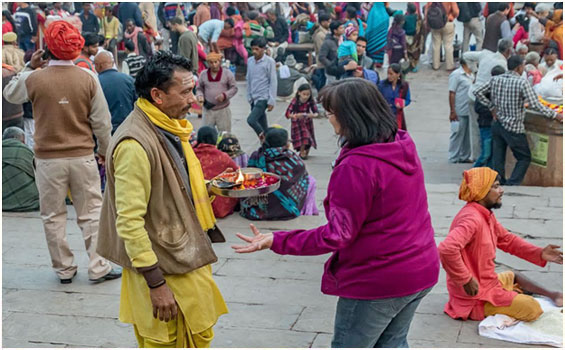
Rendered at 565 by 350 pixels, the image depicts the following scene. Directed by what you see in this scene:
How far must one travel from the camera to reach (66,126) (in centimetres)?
545

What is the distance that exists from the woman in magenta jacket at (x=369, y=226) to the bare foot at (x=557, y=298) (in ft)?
7.61

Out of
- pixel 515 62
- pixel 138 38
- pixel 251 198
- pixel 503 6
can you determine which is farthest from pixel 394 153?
pixel 503 6

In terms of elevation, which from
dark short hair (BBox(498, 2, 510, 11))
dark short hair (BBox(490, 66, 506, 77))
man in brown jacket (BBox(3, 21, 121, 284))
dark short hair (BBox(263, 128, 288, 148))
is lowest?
dark short hair (BBox(498, 2, 510, 11))

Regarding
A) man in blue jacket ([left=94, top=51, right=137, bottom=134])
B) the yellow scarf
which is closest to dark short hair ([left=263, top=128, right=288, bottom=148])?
man in blue jacket ([left=94, top=51, right=137, bottom=134])

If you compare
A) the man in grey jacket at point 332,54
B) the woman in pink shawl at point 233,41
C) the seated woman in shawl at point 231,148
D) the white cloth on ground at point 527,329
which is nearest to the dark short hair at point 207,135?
the seated woman in shawl at point 231,148

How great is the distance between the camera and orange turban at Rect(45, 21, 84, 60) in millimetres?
5344

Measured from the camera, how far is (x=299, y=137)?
11.6m

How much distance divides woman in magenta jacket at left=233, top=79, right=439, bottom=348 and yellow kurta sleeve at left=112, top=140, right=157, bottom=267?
16.4 inches

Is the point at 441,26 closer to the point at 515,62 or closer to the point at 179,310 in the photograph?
the point at 515,62

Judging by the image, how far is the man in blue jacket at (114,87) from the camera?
801 centimetres

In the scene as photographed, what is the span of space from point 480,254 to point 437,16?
41.2ft

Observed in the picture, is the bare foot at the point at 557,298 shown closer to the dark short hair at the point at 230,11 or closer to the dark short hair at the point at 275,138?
the dark short hair at the point at 275,138

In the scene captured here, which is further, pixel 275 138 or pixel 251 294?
pixel 275 138

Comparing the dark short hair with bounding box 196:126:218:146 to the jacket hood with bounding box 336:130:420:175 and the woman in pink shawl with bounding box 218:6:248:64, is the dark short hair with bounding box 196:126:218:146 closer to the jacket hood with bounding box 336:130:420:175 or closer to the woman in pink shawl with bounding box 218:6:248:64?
the jacket hood with bounding box 336:130:420:175
